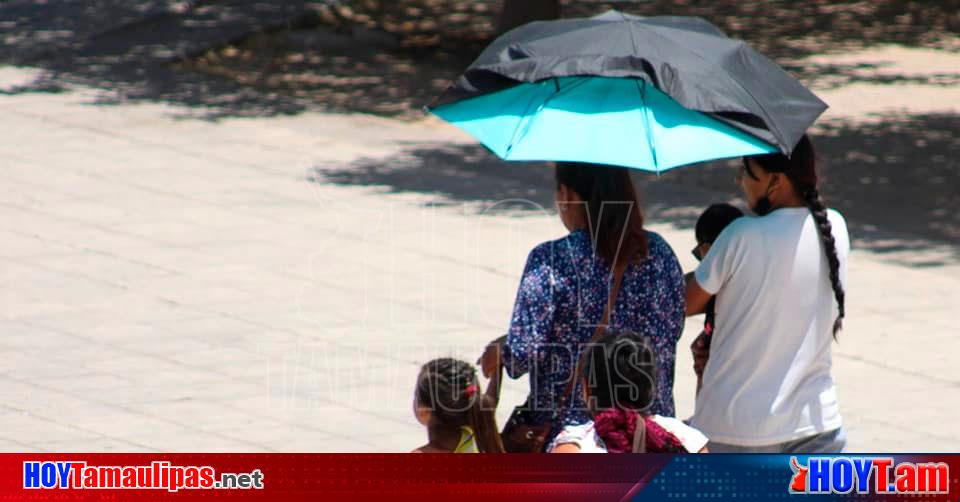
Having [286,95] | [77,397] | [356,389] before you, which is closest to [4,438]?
[77,397]

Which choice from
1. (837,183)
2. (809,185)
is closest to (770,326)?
(809,185)

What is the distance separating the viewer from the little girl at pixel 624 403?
4.09 meters

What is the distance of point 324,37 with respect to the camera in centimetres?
1764

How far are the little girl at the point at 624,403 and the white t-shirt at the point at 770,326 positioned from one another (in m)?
0.38

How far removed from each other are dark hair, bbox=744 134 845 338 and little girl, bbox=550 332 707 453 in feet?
2.29

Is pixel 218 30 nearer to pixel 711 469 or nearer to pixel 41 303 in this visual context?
pixel 41 303

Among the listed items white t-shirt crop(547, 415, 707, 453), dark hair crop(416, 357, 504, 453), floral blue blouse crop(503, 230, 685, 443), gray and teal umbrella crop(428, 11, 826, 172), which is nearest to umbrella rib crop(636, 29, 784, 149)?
gray and teal umbrella crop(428, 11, 826, 172)

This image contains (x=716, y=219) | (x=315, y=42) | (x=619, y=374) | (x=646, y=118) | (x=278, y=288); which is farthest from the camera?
(x=315, y=42)

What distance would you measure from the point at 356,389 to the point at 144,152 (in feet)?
18.8

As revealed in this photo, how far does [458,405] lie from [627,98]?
41.5 inches

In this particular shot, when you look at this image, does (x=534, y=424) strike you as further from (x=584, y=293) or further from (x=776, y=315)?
(x=776, y=315)

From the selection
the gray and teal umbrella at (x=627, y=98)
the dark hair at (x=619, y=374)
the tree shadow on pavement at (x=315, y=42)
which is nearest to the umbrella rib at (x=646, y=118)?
the gray and teal umbrella at (x=627, y=98)

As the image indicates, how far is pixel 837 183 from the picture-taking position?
1248 centimetres

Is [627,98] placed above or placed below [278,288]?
above
